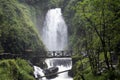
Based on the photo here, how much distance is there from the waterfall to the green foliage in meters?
13.0

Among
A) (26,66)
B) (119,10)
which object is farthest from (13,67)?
(119,10)

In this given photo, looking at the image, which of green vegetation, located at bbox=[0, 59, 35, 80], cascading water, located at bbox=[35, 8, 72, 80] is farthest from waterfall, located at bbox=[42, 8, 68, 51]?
green vegetation, located at bbox=[0, 59, 35, 80]

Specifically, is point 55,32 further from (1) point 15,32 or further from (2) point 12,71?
(2) point 12,71

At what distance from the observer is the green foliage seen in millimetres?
34594

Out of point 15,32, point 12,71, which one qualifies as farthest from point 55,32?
point 12,71

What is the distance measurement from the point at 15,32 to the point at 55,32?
20135 millimetres

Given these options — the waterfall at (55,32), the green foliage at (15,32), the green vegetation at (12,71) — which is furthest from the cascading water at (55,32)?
the green vegetation at (12,71)

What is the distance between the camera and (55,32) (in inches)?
2219

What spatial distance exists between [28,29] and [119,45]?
22657 millimetres

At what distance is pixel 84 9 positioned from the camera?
64.5 feet

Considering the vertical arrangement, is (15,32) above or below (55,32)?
below

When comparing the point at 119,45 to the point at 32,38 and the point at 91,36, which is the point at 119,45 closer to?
the point at 91,36

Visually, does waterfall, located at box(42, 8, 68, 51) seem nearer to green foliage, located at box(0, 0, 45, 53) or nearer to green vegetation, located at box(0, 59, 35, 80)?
green foliage, located at box(0, 0, 45, 53)

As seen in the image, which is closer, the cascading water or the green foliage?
the green foliage
